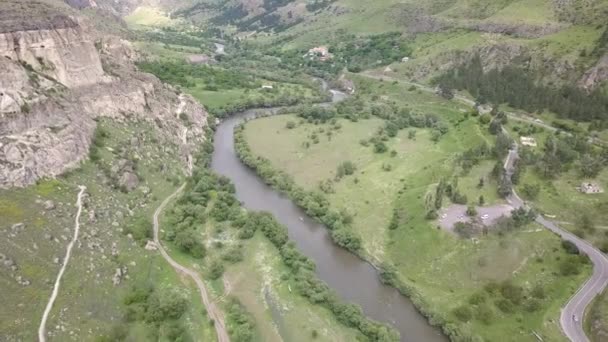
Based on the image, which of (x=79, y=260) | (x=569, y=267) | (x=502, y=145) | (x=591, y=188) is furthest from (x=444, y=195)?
(x=79, y=260)

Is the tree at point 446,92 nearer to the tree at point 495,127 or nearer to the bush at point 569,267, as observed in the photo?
the tree at point 495,127

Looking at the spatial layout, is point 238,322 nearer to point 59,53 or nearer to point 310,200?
point 310,200

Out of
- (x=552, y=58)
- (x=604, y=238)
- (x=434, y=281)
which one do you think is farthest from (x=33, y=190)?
(x=552, y=58)

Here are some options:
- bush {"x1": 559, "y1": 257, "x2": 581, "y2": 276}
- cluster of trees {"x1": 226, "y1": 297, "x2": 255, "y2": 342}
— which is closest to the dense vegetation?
cluster of trees {"x1": 226, "y1": 297, "x2": 255, "y2": 342}

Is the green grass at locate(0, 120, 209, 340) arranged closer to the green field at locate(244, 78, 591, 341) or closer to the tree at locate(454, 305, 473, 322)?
the tree at locate(454, 305, 473, 322)

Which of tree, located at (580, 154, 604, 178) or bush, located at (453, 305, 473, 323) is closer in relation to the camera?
bush, located at (453, 305, 473, 323)

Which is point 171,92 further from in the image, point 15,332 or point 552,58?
point 552,58
